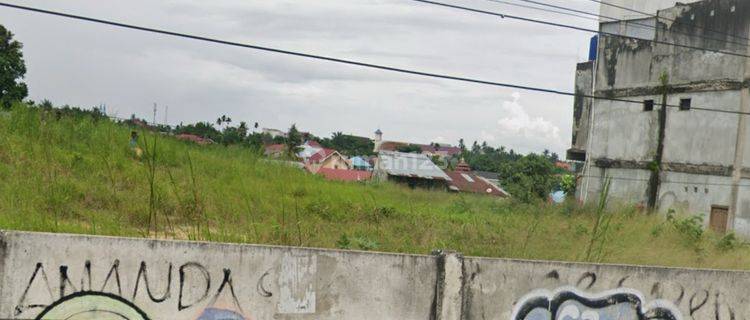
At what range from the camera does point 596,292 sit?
5199mm

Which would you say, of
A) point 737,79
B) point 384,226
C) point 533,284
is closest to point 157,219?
point 384,226

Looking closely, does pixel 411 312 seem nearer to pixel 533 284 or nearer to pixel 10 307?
pixel 533 284

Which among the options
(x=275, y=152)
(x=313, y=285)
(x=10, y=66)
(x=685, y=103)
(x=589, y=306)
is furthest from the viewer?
(x=10, y=66)

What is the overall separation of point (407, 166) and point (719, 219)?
22379mm

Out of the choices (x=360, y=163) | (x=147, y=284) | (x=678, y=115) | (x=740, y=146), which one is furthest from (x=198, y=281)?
(x=360, y=163)

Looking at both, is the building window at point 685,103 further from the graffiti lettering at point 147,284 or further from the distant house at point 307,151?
the graffiti lettering at point 147,284

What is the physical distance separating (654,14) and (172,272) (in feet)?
59.2

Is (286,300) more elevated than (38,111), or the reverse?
(38,111)

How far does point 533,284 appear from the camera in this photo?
16.4ft

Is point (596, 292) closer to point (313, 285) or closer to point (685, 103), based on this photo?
point (313, 285)

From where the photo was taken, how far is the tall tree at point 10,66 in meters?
30.0

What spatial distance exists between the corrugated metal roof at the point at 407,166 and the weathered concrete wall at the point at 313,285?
30.0m

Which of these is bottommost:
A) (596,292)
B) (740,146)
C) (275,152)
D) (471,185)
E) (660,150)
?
(471,185)

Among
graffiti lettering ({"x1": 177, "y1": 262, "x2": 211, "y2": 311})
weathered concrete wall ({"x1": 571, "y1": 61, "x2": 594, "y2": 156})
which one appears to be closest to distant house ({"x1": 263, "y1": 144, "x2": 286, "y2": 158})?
graffiti lettering ({"x1": 177, "y1": 262, "x2": 211, "y2": 311})
